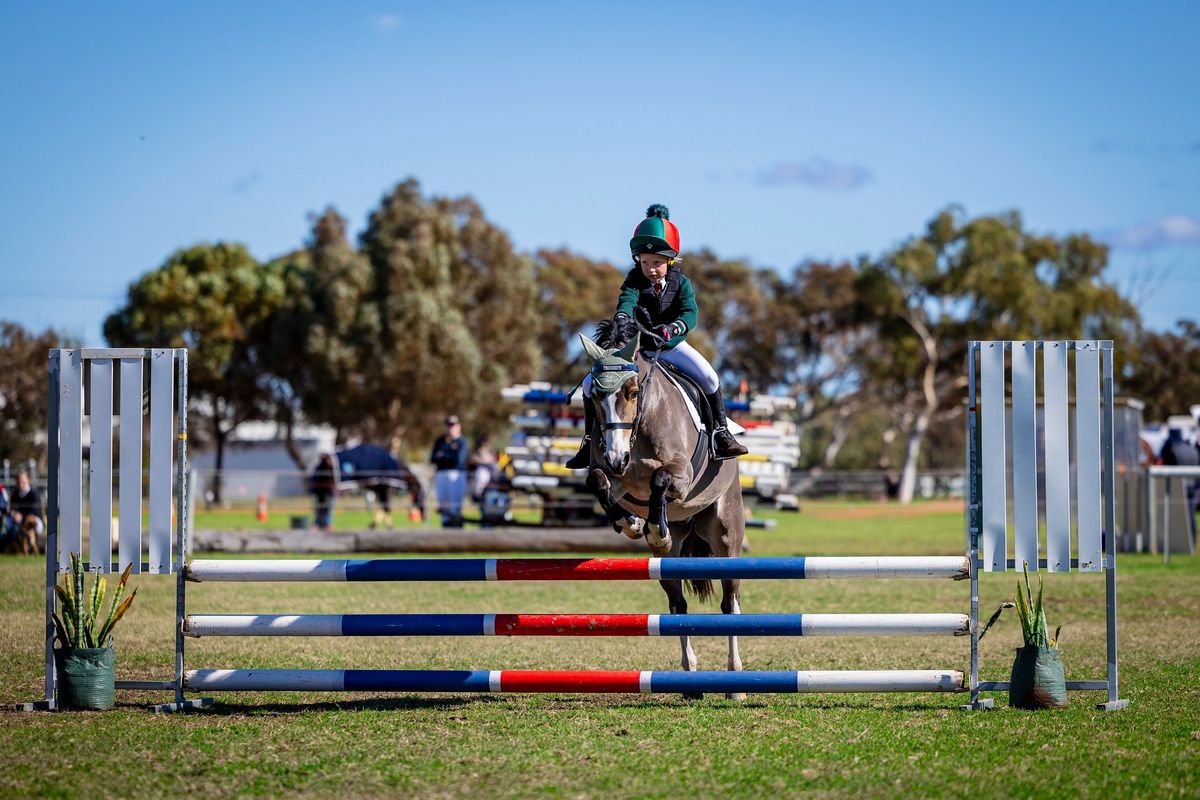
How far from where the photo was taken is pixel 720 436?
8.45m

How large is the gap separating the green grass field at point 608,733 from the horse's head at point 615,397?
1.56 metres

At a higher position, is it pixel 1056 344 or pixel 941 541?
Result: pixel 1056 344

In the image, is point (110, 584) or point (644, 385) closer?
point (644, 385)

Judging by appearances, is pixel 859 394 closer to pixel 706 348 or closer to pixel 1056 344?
pixel 706 348

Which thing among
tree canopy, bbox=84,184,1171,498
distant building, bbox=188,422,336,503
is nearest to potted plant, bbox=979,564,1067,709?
tree canopy, bbox=84,184,1171,498

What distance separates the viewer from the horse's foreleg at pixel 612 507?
291 inches

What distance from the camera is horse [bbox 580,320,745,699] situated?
7391mm

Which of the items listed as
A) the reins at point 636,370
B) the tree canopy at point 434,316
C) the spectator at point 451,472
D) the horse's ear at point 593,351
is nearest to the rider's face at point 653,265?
the reins at point 636,370

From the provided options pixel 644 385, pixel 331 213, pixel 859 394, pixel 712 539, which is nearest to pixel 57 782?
pixel 644 385

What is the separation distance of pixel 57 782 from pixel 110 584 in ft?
35.1

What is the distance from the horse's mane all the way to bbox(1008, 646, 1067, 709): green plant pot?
10.0 ft

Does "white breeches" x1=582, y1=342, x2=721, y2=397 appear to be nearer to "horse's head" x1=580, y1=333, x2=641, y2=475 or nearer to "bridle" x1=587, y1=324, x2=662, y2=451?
"bridle" x1=587, y1=324, x2=662, y2=451

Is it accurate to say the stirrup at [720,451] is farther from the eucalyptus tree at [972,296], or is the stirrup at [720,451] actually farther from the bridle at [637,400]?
the eucalyptus tree at [972,296]

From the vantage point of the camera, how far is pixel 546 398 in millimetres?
25016
